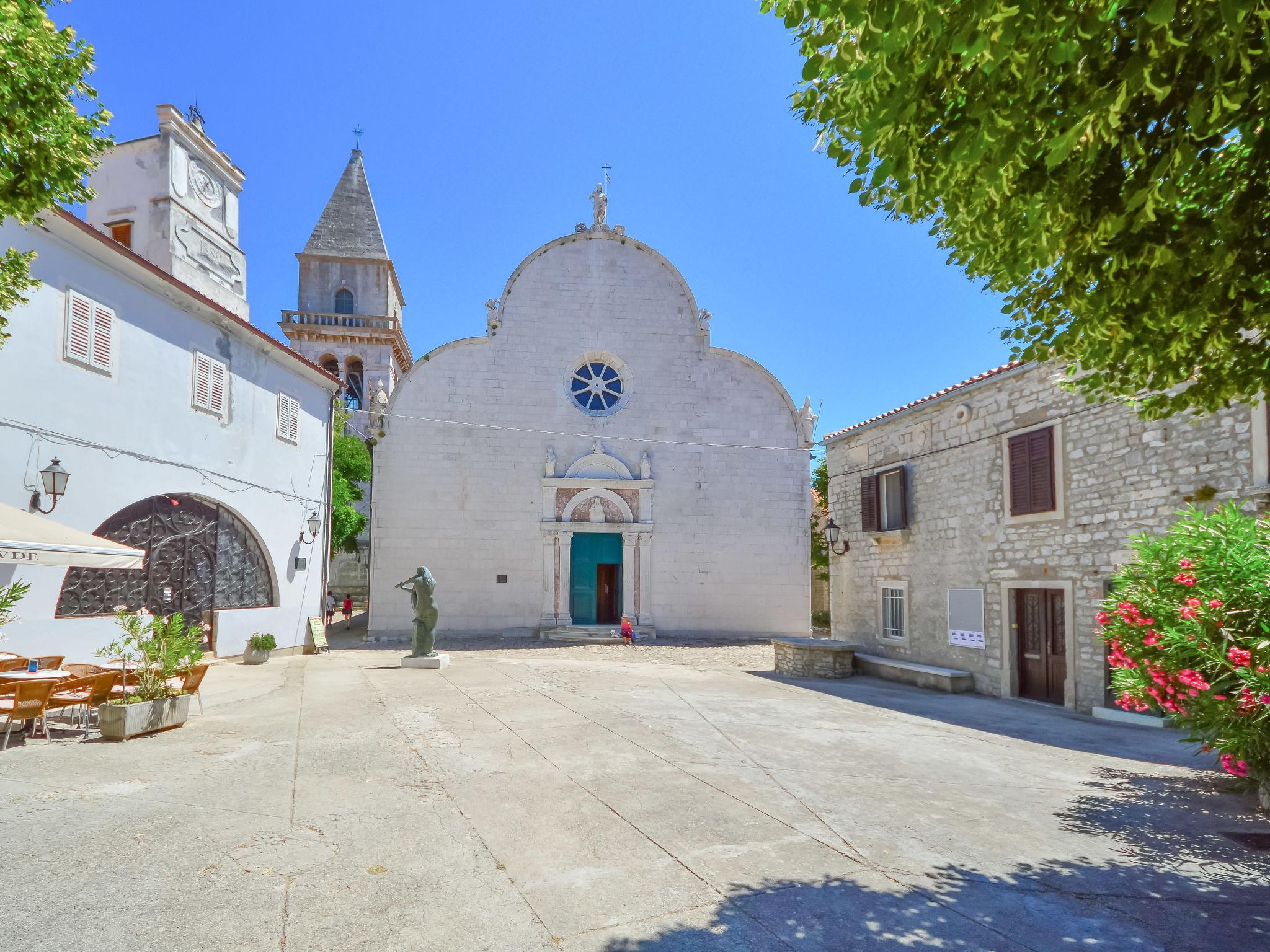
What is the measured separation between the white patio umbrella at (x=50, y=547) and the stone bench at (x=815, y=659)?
1115cm

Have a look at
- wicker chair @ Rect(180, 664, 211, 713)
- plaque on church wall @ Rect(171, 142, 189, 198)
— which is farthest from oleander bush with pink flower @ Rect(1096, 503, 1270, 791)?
plaque on church wall @ Rect(171, 142, 189, 198)

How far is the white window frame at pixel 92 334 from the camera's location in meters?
10.6

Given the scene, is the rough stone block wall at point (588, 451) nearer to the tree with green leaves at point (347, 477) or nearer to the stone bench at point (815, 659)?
the tree with green leaves at point (347, 477)

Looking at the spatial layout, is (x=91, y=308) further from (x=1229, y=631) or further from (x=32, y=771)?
(x=1229, y=631)

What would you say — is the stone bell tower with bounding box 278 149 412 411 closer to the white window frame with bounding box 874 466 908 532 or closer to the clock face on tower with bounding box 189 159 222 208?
the clock face on tower with bounding box 189 159 222 208

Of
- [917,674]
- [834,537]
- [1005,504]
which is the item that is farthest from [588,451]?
[1005,504]

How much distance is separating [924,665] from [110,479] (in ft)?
45.8

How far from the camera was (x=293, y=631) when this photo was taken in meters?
16.5

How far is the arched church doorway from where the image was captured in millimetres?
11234

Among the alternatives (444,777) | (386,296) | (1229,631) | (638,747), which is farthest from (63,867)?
(386,296)

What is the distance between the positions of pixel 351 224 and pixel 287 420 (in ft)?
81.0

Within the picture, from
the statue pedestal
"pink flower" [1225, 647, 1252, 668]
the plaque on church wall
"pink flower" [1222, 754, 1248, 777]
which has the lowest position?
the statue pedestal

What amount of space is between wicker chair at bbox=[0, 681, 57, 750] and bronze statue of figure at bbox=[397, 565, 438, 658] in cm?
624

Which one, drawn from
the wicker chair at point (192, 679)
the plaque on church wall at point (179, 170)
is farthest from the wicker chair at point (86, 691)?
the plaque on church wall at point (179, 170)
